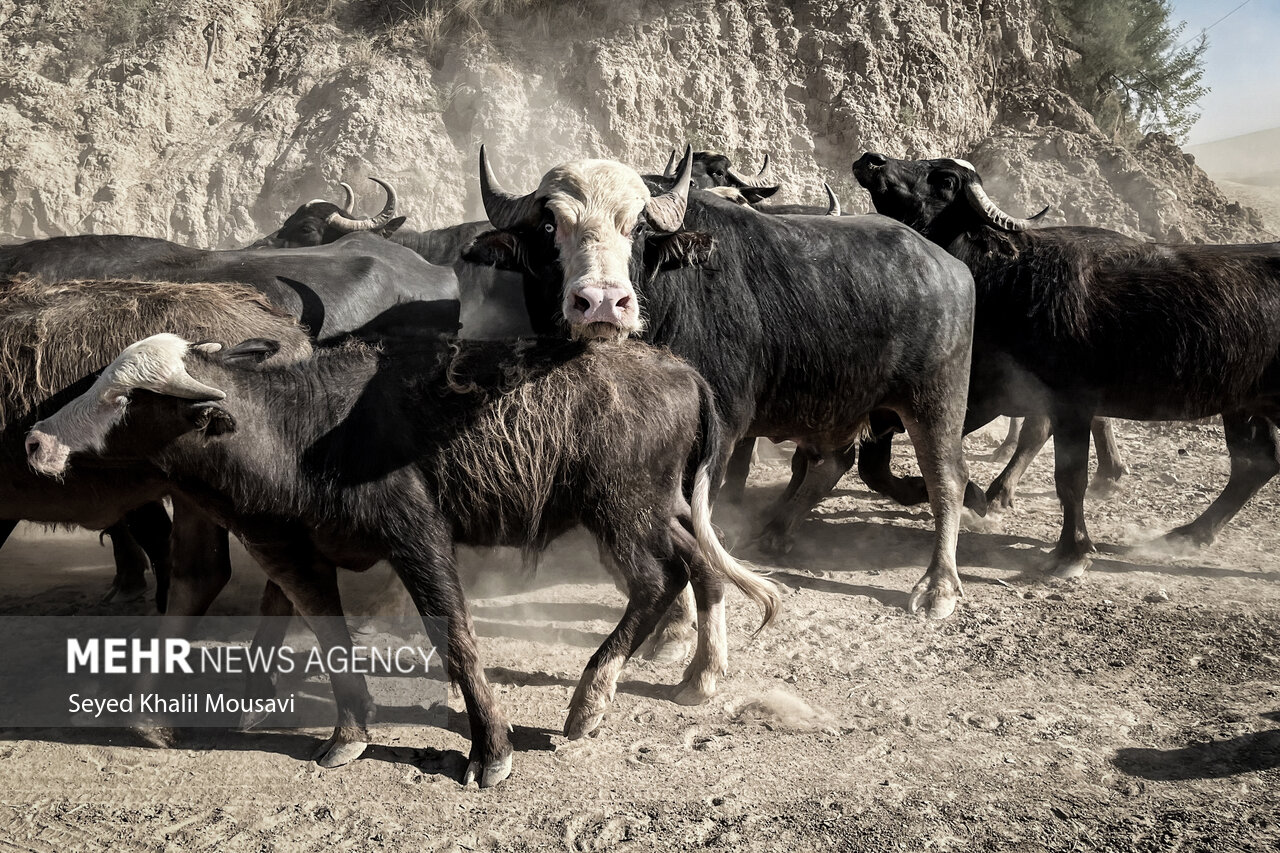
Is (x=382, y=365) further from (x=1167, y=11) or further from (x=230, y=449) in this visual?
(x=1167, y=11)

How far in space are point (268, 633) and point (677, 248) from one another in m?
2.69

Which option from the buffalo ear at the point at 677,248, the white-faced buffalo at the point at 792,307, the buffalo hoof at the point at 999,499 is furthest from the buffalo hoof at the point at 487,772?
the buffalo hoof at the point at 999,499

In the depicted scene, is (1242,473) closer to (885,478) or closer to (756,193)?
(885,478)

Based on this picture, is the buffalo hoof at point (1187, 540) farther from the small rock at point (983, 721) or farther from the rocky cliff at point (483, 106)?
the rocky cliff at point (483, 106)

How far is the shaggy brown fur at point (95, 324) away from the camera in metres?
4.27

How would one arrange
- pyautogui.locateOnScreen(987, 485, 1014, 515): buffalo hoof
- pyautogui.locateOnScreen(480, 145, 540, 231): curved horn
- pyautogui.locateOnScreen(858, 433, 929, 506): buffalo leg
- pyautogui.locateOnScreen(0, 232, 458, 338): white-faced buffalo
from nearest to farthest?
pyautogui.locateOnScreen(480, 145, 540, 231): curved horn
pyautogui.locateOnScreen(0, 232, 458, 338): white-faced buffalo
pyautogui.locateOnScreen(858, 433, 929, 506): buffalo leg
pyautogui.locateOnScreen(987, 485, 1014, 515): buffalo hoof

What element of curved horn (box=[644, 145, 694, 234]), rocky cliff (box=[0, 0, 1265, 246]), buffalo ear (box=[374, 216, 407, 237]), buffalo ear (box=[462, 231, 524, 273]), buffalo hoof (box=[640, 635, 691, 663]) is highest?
rocky cliff (box=[0, 0, 1265, 246])

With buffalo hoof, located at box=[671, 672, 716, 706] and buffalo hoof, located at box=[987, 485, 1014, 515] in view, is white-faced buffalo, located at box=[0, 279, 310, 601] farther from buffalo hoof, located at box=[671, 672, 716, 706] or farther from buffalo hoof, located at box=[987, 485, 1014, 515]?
buffalo hoof, located at box=[987, 485, 1014, 515]

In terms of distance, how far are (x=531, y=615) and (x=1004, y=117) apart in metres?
10.8

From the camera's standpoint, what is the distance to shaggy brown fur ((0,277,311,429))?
427 centimetres

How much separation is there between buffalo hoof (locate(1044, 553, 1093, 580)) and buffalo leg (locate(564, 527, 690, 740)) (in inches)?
125

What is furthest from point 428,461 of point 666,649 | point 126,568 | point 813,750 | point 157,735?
point 126,568

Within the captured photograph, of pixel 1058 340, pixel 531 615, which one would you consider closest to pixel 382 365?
pixel 531 615

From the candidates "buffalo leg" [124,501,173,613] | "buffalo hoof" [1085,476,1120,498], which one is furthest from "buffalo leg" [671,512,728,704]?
"buffalo hoof" [1085,476,1120,498]
